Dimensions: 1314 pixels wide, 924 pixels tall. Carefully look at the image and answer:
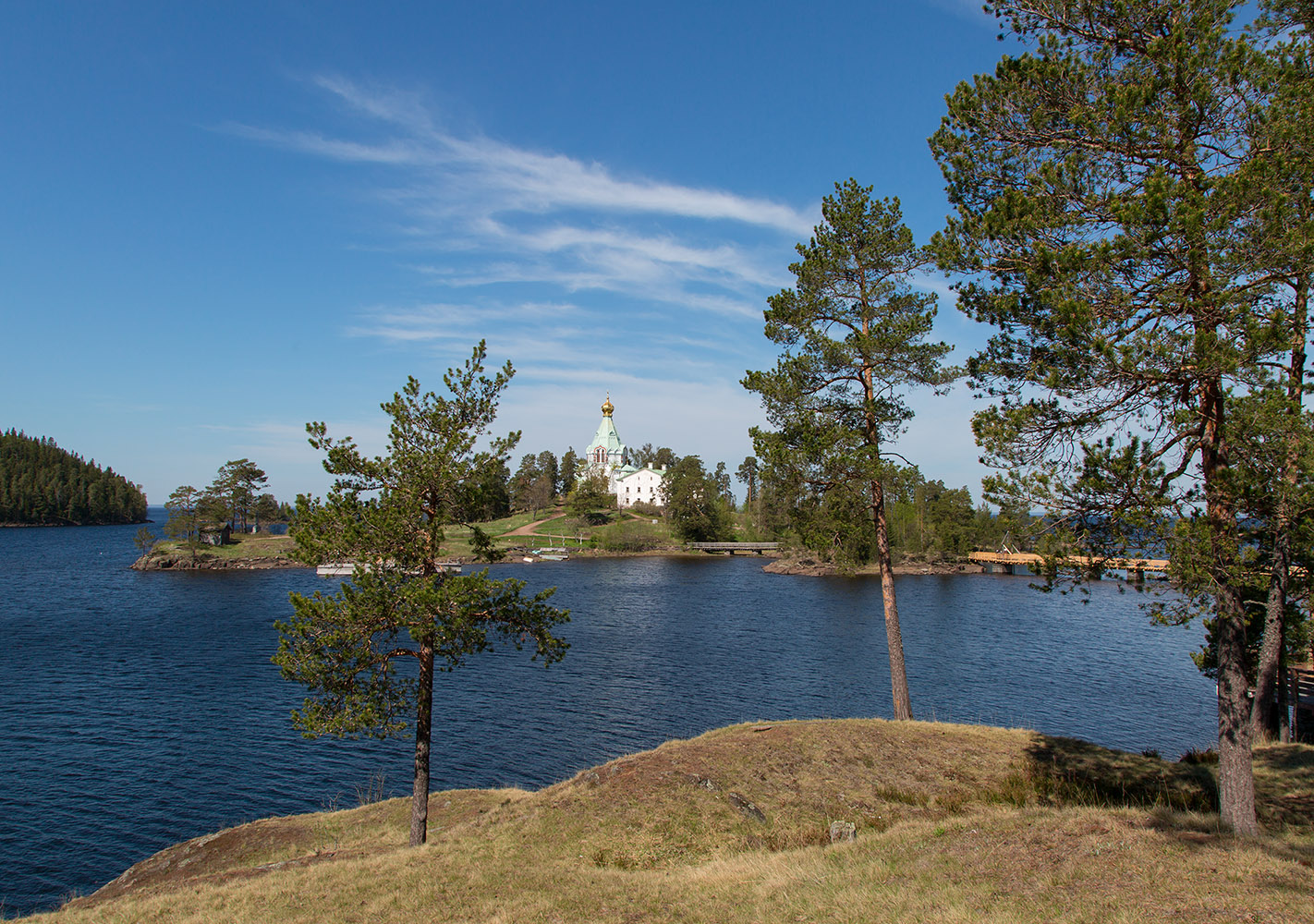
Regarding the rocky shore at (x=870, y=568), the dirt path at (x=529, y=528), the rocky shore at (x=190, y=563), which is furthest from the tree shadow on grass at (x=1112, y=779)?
the dirt path at (x=529, y=528)

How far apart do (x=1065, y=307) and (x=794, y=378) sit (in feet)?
37.5

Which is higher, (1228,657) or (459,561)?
(1228,657)

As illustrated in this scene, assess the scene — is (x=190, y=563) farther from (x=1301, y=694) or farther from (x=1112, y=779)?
A: (x=1301, y=694)

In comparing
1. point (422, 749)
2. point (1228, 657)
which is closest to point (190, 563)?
point (422, 749)

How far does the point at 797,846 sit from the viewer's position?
15.8m

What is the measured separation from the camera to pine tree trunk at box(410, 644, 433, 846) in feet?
58.4

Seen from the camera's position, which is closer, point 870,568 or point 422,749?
point 422,749

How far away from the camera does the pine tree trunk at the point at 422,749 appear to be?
1780 centimetres

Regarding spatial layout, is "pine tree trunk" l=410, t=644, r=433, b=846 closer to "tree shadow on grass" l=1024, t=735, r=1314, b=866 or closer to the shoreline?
"tree shadow on grass" l=1024, t=735, r=1314, b=866

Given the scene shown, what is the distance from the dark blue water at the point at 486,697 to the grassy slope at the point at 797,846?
5537mm

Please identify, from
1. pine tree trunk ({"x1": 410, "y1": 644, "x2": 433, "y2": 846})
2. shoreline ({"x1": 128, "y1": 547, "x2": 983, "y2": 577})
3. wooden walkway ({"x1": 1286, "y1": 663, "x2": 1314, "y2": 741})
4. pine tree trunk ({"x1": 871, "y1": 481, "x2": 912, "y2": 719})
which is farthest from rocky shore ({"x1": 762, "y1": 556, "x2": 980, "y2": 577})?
pine tree trunk ({"x1": 410, "y1": 644, "x2": 433, "y2": 846})

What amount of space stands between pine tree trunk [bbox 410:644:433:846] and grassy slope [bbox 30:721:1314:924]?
567mm

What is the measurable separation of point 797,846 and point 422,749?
8.92 meters

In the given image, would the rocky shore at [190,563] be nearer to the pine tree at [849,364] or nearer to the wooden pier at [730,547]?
the wooden pier at [730,547]
